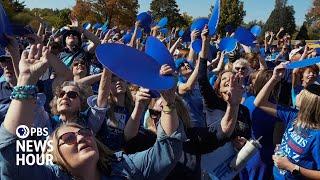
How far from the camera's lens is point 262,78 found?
4.66 m

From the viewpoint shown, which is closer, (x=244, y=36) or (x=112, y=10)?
(x=244, y=36)

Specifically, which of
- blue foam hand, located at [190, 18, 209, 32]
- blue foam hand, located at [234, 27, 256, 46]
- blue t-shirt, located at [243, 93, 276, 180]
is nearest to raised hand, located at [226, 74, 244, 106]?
blue t-shirt, located at [243, 93, 276, 180]

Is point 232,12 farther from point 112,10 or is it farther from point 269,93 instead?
point 269,93

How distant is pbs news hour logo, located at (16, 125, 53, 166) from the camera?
207cm

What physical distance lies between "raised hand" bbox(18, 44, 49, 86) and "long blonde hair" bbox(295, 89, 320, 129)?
2.09 metres

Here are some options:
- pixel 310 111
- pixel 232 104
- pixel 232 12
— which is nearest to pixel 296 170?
pixel 310 111

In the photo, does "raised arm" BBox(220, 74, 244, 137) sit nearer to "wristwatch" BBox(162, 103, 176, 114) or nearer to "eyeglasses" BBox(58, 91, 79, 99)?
"wristwatch" BBox(162, 103, 176, 114)

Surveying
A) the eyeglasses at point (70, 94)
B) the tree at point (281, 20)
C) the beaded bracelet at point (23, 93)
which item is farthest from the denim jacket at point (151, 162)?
the tree at point (281, 20)

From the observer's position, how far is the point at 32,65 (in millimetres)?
2271

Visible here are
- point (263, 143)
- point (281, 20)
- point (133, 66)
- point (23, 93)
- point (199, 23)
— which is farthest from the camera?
point (281, 20)

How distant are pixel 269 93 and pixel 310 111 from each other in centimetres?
76

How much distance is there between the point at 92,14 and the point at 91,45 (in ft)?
→ 143

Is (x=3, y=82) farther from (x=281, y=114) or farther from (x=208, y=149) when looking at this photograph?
(x=281, y=114)

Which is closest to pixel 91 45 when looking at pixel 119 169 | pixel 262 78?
pixel 262 78
